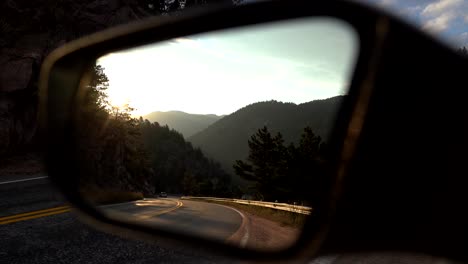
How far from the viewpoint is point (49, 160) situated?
1900 millimetres

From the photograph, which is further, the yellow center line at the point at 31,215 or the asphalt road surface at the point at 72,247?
the yellow center line at the point at 31,215

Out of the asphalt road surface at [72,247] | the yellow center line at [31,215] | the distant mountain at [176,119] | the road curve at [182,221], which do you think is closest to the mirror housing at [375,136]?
the road curve at [182,221]

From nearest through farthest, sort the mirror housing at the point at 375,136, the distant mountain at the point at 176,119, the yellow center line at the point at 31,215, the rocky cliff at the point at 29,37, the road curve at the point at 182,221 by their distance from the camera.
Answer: the mirror housing at the point at 375,136, the road curve at the point at 182,221, the distant mountain at the point at 176,119, the yellow center line at the point at 31,215, the rocky cliff at the point at 29,37

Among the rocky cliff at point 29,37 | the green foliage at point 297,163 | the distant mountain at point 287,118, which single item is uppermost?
the rocky cliff at point 29,37

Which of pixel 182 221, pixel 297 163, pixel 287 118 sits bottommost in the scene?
pixel 182 221

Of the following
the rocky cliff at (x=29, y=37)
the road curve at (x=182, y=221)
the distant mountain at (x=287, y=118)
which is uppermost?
the rocky cliff at (x=29, y=37)

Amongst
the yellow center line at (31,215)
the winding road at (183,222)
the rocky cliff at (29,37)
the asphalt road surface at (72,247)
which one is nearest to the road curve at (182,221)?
the winding road at (183,222)

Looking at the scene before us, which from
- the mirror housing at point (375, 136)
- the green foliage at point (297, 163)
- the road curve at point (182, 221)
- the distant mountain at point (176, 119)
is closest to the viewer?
the mirror housing at point (375, 136)

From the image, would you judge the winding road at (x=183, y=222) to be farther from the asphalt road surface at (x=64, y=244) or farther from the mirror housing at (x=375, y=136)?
the asphalt road surface at (x=64, y=244)

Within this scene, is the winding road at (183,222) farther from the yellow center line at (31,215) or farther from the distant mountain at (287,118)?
the yellow center line at (31,215)

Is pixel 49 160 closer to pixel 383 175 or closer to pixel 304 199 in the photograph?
pixel 304 199

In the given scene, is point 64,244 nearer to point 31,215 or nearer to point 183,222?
point 31,215

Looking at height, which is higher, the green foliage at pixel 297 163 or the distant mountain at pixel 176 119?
the distant mountain at pixel 176 119

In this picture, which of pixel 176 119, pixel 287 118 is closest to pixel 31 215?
pixel 176 119
